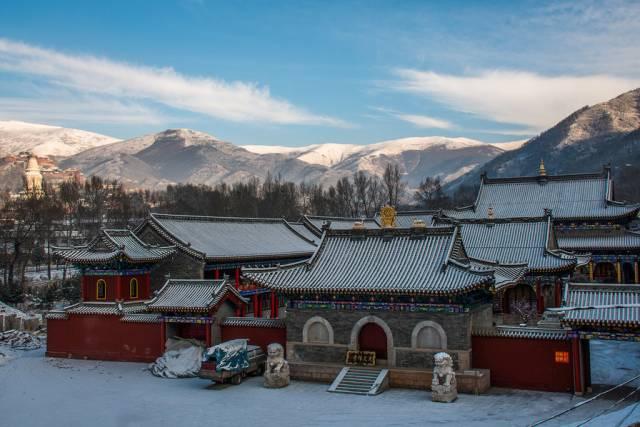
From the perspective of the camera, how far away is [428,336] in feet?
71.4

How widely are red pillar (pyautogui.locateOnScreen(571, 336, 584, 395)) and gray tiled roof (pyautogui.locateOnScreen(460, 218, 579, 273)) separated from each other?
479 inches

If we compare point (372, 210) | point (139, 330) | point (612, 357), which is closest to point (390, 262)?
point (612, 357)

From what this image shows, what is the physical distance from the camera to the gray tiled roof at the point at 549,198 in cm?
4200

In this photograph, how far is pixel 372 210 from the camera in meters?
92.6

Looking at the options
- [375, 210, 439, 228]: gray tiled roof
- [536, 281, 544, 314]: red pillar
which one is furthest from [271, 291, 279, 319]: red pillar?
[375, 210, 439, 228]: gray tiled roof

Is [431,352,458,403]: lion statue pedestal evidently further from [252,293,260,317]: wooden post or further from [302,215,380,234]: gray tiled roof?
[302,215,380,234]: gray tiled roof

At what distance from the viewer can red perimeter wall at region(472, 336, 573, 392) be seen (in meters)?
20.2

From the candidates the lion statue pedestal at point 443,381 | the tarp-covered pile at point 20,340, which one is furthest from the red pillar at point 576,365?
the tarp-covered pile at point 20,340

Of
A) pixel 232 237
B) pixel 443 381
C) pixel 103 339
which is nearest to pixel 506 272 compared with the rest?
pixel 443 381

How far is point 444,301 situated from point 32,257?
49633 mm

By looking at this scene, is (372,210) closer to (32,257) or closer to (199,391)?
(32,257)

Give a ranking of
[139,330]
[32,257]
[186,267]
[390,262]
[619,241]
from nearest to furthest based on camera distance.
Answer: [390,262]
[139,330]
[186,267]
[619,241]
[32,257]

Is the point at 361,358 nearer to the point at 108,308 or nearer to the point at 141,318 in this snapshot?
the point at 141,318

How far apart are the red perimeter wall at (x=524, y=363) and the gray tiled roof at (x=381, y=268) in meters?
2.50
